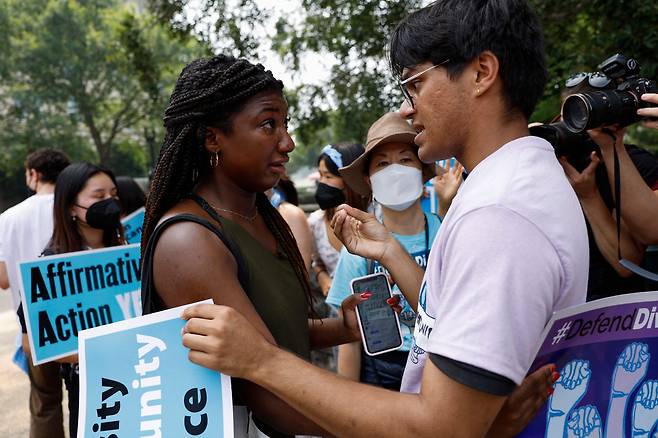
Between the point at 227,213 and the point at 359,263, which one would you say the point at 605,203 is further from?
the point at 227,213

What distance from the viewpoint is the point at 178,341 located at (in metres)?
1.42

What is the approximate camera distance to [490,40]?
4.11 ft

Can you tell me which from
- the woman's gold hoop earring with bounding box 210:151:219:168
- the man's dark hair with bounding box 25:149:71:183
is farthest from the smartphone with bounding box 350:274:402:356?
the man's dark hair with bounding box 25:149:71:183

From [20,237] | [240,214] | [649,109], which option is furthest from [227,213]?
[20,237]

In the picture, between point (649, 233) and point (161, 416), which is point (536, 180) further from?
point (649, 233)

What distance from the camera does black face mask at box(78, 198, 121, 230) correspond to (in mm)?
3309

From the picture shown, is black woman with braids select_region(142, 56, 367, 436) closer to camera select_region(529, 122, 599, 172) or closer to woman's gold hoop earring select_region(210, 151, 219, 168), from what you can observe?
woman's gold hoop earring select_region(210, 151, 219, 168)

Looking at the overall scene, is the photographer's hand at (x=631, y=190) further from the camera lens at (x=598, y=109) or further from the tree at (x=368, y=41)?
the tree at (x=368, y=41)

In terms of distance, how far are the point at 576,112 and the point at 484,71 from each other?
0.81 meters

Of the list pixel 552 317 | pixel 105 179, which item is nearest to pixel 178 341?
pixel 552 317

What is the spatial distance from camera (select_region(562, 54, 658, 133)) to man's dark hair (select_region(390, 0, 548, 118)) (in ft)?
2.01

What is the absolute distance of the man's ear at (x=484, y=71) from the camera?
4.14 ft

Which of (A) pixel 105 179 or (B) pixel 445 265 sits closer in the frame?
(B) pixel 445 265

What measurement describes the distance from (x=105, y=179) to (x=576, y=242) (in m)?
3.04
